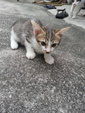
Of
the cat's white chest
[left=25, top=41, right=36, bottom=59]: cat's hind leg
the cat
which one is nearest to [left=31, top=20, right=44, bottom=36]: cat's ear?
the cat

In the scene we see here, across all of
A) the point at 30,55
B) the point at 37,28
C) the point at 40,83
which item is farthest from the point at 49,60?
the point at 37,28

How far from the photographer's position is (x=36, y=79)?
2.18 meters

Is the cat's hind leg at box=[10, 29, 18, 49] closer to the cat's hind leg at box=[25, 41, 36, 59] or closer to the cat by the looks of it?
the cat

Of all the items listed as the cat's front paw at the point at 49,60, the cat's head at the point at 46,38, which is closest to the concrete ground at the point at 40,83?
the cat's front paw at the point at 49,60

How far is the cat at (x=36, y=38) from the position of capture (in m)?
2.07

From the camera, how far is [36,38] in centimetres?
216

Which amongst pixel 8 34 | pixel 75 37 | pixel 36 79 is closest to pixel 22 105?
pixel 36 79

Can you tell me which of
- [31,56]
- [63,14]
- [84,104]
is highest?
[31,56]

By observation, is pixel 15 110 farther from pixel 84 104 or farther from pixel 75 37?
pixel 75 37

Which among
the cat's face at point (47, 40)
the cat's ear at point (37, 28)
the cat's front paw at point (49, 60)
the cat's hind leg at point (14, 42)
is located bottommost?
the cat's front paw at point (49, 60)

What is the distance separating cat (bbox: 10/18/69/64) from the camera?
6.80 ft

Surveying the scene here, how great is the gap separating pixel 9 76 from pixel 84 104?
791 mm

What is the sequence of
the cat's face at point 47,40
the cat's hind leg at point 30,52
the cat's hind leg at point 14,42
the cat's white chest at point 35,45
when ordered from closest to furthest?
the cat's face at point 47,40, the cat's white chest at point 35,45, the cat's hind leg at point 30,52, the cat's hind leg at point 14,42

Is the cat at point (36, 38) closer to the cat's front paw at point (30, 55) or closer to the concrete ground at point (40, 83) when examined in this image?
the cat's front paw at point (30, 55)
